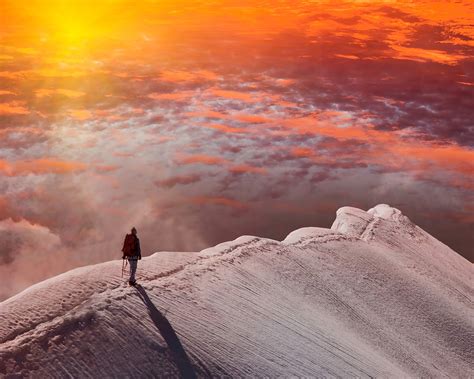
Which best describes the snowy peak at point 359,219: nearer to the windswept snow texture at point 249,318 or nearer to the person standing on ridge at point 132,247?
the windswept snow texture at point 249,318

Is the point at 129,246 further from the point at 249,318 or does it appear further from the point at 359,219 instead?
the point at 359,219

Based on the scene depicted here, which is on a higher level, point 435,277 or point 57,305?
point 57,305

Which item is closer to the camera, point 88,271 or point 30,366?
point 30,366

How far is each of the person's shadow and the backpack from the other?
2.32 metres

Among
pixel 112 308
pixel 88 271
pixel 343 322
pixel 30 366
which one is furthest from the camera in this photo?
pixel 343 322

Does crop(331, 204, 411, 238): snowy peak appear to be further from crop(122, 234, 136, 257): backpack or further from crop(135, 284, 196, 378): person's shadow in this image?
crop(122, 234, 136, 257): backpack

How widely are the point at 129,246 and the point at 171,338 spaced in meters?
4.01

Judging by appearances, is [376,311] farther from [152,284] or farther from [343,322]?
[152,284]

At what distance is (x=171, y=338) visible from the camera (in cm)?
2147

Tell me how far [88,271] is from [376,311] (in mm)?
20641

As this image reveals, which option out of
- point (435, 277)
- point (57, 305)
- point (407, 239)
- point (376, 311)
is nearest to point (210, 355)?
point (57, 305)

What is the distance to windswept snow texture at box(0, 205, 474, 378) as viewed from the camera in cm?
2020

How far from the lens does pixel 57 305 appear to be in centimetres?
2152

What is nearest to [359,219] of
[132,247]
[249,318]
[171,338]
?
[249,318]
